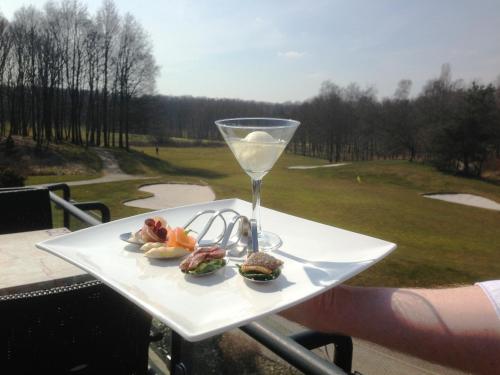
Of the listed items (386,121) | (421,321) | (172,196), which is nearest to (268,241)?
(421,321)

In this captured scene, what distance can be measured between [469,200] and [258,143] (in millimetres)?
22536

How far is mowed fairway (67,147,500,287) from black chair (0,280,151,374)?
6.99m

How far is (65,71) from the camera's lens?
34906mm

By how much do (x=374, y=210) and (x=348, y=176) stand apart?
1256cm

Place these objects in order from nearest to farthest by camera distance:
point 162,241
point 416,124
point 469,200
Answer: point 162,241, point 469,200, point 416,124

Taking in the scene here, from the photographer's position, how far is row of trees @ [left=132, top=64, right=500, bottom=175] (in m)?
29.4

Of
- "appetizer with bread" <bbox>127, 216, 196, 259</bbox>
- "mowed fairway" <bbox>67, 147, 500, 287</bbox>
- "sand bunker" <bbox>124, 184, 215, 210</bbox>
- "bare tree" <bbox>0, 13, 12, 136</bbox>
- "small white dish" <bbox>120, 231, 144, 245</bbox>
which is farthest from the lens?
"bare tree" <bbox>0, 13, 12, 136</bbox>

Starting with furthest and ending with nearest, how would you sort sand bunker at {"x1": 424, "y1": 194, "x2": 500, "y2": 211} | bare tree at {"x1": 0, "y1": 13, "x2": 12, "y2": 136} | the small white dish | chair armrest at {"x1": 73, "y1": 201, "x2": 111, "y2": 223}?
bare tree at {"x1": 0, "y1": 13, "x2": 12, "y2": 136} → sand bunker at {"x1": 424, "y1": 194, "x2": 500, "y2": 211} → chair armrest at {"x1": 73, "y1": 201, "x2": 111, "y2": 223} → the small white dish

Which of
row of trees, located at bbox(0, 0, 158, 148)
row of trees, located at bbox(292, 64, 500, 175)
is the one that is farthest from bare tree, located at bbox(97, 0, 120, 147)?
row of trees, located at bbox(292, 64, 500, 175)

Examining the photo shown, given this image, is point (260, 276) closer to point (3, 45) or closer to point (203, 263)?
point (203, 263)

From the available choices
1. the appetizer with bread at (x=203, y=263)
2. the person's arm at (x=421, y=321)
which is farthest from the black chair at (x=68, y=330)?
the person's arm at (x=421, y=321)

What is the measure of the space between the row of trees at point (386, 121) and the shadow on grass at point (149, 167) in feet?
23.4

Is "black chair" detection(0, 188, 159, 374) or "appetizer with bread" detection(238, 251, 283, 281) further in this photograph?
"appetizer with bread" detection(238, 251, 283, 281)

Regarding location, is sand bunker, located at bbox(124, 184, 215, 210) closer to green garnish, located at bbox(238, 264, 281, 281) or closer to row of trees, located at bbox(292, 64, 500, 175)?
green garnish, located at bbox(238, 264, 281, 281)
